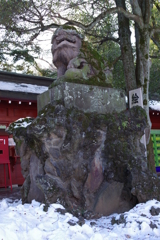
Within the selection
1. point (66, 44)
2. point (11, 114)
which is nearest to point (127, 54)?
point (66, 44)

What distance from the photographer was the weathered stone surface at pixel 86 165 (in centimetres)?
366

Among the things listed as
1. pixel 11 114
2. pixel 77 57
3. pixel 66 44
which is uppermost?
pixel 66 44

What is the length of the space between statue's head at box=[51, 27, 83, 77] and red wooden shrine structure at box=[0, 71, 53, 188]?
4.71m

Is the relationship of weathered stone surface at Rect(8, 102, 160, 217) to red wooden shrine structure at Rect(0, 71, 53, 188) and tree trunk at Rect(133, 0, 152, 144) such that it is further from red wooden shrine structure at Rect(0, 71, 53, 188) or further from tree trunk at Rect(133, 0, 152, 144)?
red wooden shrine structure at Rect(0, 71, 53, 188)

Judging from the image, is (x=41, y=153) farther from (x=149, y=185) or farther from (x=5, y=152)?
(x=5, y=152)

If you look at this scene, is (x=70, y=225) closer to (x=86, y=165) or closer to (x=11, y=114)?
(x=86, y=165)

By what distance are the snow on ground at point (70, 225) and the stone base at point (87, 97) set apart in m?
1.51

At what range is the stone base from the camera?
397 centimetres

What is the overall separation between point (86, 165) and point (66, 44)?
200 cm

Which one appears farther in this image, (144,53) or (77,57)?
(144,53)

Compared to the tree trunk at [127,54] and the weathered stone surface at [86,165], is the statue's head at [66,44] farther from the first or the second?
the tree trunk at [127,54]

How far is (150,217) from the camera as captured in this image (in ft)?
11.0

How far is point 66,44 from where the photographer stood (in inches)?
173

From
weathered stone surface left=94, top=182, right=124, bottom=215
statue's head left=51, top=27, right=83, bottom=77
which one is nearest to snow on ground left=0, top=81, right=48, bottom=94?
statue's head left=51, top=27, right=83, bottom=77
